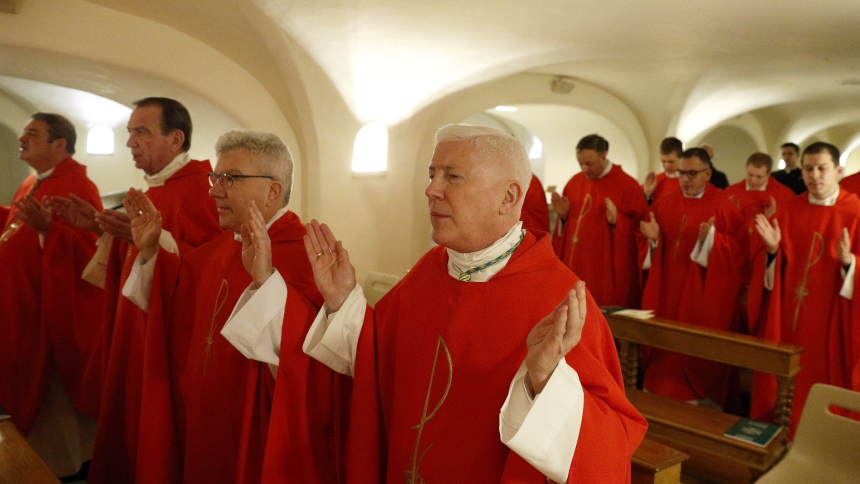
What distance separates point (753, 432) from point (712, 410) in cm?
43

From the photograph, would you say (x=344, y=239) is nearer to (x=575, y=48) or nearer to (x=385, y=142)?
(x=385, y=142)

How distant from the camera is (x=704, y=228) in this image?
18.1ft

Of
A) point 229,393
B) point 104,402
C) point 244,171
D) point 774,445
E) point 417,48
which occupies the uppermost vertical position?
point 417,48

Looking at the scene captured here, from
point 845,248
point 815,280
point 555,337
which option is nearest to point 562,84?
point 815,280

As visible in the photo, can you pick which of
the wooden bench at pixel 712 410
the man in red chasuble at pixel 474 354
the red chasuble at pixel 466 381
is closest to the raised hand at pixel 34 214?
the man in red chasuble at pixel 474 354

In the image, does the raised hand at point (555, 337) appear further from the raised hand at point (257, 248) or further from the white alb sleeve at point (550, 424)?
the raised hand at point (257, 248)

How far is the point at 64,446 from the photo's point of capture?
4516 mm

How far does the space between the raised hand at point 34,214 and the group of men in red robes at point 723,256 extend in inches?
177

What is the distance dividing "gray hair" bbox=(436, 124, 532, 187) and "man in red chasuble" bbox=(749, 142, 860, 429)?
3563mm

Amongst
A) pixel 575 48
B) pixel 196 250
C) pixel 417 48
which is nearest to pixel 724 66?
pixel 575 48

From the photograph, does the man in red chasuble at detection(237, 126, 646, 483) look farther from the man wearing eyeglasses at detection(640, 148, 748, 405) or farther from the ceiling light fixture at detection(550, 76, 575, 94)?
the ceiling light fixture at detection(550, 76, 575, 94)

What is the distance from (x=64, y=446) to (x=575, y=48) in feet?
19.1

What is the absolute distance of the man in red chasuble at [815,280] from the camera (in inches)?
188

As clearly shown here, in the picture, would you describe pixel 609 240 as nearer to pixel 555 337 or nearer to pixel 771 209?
pixel 771 209
